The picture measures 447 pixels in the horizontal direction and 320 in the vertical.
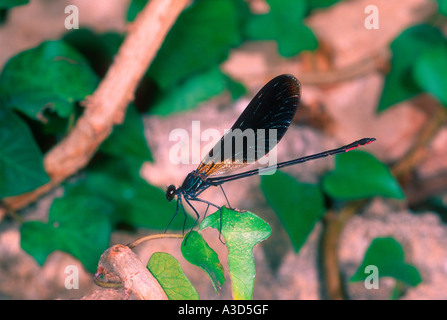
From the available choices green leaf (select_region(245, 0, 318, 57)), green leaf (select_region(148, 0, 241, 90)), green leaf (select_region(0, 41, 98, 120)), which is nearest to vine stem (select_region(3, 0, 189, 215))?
green leaf (select_region(0, 41, 98, 120))

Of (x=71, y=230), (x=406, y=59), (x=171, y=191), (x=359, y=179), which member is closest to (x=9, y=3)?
(x=71, y=230)

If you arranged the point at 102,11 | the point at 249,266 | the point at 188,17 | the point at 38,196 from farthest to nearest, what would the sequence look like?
the point at 102,11 → the point at 188,17 → the point at 38,196 → the point at 249,266

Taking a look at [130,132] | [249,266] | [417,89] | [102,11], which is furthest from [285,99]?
[102,11]

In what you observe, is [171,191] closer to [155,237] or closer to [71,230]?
[155,237]

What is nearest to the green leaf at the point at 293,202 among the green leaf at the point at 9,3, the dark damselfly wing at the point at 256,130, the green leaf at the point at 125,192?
the green leaf at the point at 125,192

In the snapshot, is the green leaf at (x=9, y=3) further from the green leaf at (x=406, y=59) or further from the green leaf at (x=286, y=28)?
the green leaf at (x=406, y=59)

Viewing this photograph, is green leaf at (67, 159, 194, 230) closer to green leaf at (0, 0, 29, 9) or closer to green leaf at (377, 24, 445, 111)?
green leaf at (0, 0, 29, 9)
